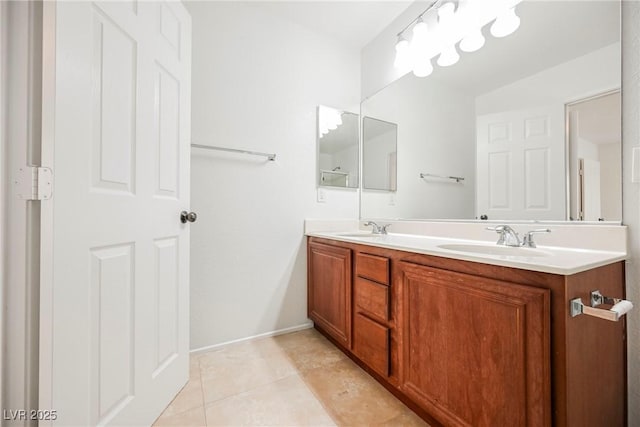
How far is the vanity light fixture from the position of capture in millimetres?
1302

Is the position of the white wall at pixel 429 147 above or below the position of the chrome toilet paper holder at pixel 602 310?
above

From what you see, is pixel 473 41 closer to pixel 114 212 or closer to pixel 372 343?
pixel 372 343

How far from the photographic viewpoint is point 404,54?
182 cm

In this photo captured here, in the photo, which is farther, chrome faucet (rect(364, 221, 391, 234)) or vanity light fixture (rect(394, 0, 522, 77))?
chrome faucet (rect(364, 221, 391, 234))

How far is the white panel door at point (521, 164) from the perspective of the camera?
1127 mm

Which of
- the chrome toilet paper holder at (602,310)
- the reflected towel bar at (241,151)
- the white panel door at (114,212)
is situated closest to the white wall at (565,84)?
the chrome toilet paper holder at (602,310)

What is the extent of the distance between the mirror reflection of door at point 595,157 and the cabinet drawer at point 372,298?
2.78 feet

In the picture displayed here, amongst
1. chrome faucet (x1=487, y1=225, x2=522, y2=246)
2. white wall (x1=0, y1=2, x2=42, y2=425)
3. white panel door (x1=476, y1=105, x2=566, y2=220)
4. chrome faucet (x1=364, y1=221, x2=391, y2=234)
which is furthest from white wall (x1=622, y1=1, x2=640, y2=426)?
white wall (x1=0, y1=2, x2=42, y2=425)

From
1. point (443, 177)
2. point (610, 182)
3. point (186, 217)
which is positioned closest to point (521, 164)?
point (610, 182)

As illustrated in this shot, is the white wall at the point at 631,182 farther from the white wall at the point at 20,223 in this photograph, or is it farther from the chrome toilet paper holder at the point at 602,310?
the white wall at the point at 20,223

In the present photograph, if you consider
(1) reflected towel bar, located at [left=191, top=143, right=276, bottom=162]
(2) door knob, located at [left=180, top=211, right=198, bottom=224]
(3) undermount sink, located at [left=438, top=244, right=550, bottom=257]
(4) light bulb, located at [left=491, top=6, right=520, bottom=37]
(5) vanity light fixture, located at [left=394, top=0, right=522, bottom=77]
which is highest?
(5) vanity light fixture, located at [left=394, top=0, right=522, bottom=77]

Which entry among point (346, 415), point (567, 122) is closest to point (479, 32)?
point (567, 122)

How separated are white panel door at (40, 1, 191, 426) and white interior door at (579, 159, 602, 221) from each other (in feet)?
5.73

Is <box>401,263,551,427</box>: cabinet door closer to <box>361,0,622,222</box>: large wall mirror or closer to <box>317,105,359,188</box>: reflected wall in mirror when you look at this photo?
<box>361,0,622,222</box>: large wall mirror
